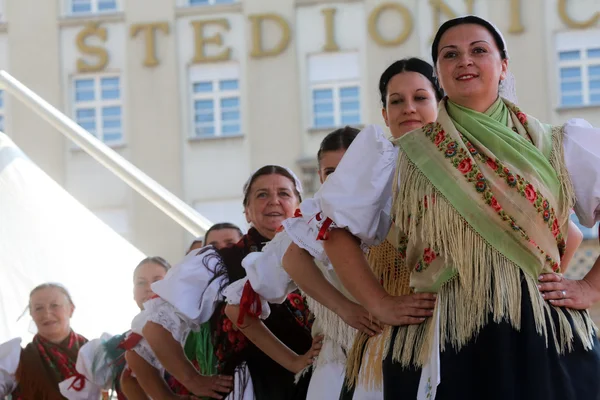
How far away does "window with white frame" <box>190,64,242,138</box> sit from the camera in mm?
19609

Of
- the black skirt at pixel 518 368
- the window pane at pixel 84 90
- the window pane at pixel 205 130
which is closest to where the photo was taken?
the black skirt at pixel 518 368

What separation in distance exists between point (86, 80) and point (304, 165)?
4090mm

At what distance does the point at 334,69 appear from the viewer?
19625 mm

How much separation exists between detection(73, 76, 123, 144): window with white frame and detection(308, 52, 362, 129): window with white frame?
3.17m

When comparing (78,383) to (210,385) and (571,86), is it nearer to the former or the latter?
(210,385)

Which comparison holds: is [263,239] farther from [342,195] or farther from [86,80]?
[86,80]

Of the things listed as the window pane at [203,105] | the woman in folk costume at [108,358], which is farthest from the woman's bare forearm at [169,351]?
the window pane at [203,105]

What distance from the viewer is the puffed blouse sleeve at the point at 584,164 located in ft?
8.23

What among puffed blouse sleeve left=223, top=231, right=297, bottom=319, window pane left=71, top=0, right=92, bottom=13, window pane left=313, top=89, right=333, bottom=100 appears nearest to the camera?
puffed blouse sleeve left=223, top=231, right=297, bottom=319

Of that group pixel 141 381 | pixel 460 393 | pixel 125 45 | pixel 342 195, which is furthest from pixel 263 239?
pixel 125 45

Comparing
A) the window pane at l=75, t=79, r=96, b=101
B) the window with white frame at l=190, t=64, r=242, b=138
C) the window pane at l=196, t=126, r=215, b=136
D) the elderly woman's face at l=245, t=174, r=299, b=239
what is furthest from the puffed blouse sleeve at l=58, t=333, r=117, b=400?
the window pane at l=75, t=79, r=96, b=101

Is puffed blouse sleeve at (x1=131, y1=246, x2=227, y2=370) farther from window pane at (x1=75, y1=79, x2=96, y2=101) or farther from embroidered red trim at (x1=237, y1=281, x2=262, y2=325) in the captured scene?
window pane at (x1=75, y1=79, x2=96, y2=101)

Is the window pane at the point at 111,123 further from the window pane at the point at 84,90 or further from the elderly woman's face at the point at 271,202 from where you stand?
the elderly woman's face at the point at 271,202

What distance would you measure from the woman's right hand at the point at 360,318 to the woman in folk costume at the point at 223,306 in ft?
3.86
